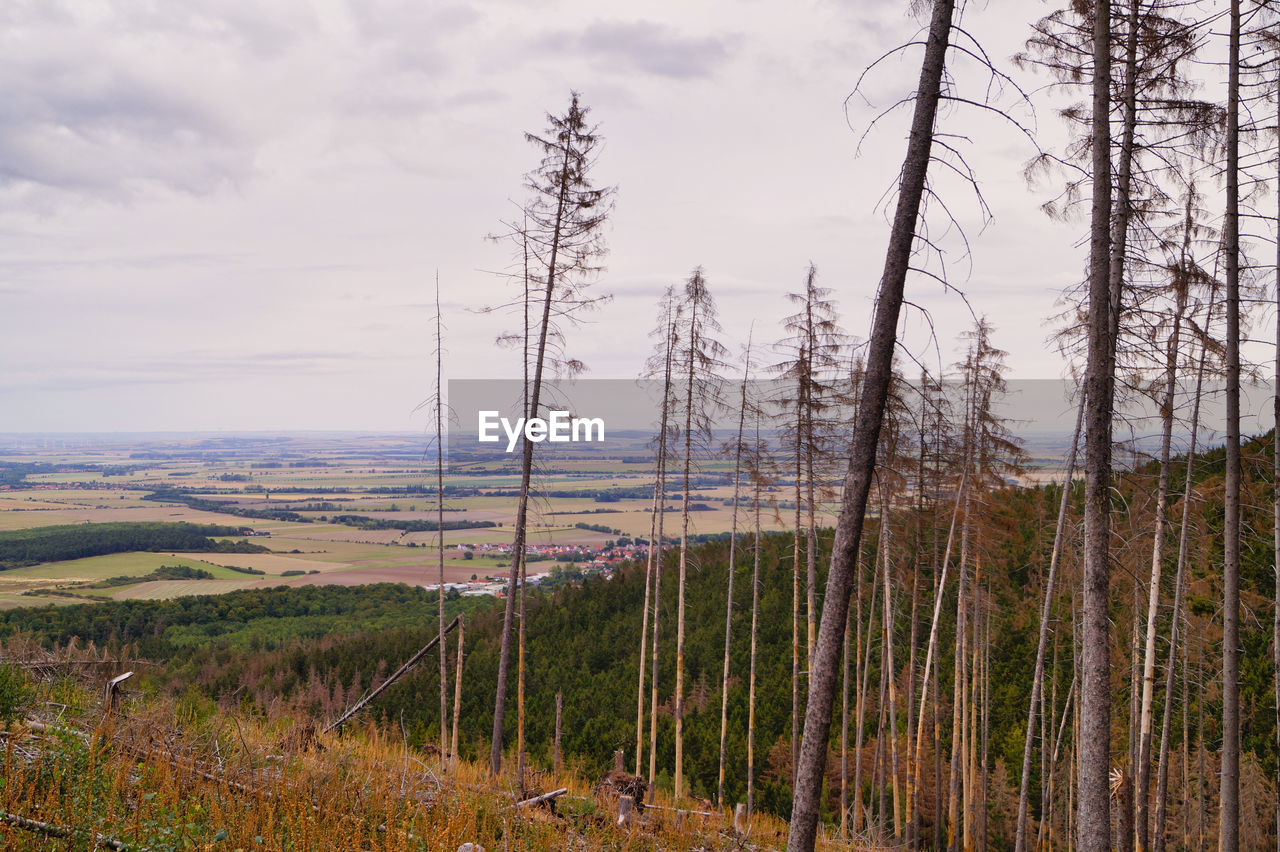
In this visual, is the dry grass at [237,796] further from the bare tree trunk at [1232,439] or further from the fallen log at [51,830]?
the bare tree trunk at [1232,439]

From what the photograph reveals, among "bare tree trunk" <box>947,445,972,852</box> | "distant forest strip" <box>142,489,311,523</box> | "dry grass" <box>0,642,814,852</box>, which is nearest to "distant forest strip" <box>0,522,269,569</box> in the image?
"distant forest strip" <box>142,489,311,523</box>

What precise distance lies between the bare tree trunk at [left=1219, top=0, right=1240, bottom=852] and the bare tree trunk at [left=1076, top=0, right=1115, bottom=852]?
3197 mm

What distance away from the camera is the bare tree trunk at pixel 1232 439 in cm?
990

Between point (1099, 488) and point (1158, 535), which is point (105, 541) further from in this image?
point (1099, 488)

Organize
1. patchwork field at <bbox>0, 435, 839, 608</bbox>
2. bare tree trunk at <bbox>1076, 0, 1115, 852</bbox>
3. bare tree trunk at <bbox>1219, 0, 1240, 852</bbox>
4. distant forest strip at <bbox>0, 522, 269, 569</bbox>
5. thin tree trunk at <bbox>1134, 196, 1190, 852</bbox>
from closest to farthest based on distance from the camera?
bare tree trunk at <bbox>1076, 0, 1115, 852</bbox>
bare tree trunk at <bbox>1219, 0, 1240, 852</bbox>
thin tree trunk at <bbox>1134, 196, 1190, 852</bbox>
patchwork field at <bbox>0, 435, 839, 608</bbox>
distant forest strip at <bbox>0, 522, 269, 569</bbox>

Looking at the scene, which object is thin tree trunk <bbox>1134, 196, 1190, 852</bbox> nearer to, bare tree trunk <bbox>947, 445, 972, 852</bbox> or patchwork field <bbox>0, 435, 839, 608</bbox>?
bare tree trunk <bbox>947, 445, 972, 852</bbox>

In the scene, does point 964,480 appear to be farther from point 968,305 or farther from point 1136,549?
point 968,305

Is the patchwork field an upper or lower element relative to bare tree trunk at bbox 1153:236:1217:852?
lower

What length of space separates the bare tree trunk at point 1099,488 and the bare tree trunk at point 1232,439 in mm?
3197

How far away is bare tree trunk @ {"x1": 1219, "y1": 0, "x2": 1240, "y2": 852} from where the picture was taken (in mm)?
9898

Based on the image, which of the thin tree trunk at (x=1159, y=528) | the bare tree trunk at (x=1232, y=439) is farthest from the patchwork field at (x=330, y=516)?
the bare tree trunk at (x=1232, y=439)

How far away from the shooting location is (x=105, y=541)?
76.1 meters

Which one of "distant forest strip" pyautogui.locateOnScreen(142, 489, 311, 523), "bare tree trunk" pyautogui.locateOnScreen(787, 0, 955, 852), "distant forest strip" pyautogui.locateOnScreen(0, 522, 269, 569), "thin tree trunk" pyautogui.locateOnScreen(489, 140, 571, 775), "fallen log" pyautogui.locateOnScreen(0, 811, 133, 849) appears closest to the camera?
"fallen log" pyautogui.locateOnScreen(0, 811, 133, 849)

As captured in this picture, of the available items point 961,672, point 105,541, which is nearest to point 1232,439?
point 961,672
